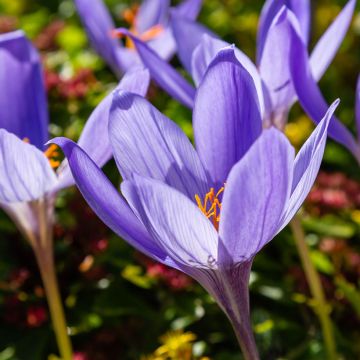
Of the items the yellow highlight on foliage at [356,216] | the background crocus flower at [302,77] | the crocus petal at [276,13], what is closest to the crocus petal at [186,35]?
the crocus petal at [276,13]

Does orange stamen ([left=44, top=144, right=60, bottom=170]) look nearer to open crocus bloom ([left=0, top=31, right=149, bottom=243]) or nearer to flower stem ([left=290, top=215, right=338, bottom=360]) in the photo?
open crocus bloom ([left=0, top=31, right=149, bottom=243])

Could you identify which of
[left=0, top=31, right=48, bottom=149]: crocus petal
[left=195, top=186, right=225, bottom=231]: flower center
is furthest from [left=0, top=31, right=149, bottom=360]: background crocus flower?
[left=195, top=186, right=225, bottom=231]: flower center

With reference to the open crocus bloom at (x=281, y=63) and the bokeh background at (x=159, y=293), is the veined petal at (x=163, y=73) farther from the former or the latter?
the bokeh background at (x=159, y=293)

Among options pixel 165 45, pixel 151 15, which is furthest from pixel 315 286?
pixel 151 15

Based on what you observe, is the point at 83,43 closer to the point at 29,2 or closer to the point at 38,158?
the point at 29,2

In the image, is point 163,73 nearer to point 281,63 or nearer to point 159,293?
point 281,63

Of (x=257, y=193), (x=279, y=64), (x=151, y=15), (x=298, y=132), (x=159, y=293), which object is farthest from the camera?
(x=151, y=15)

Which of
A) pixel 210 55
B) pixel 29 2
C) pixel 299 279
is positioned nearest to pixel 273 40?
pixel 210 55
